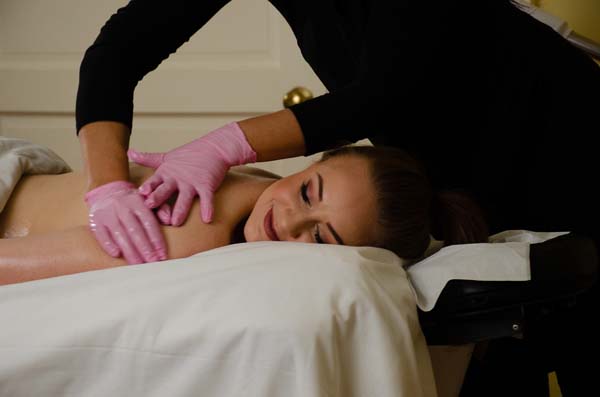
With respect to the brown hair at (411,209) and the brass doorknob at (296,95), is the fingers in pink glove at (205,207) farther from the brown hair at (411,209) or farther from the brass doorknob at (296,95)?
the brass doorknob at (296,95)

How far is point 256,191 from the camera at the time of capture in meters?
1.26

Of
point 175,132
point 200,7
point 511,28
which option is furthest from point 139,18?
point 175,132

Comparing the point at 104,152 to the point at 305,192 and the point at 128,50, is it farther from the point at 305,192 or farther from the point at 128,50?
the point at 305,192

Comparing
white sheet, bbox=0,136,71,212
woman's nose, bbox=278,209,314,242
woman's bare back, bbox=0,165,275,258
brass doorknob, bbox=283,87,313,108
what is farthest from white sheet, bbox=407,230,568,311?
brass doorknob, bbox=283,87,313,108

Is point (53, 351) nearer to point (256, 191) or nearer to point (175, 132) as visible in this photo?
point (256, 191)

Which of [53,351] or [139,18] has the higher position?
[139,18]

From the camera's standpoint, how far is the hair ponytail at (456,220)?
1.18 meters

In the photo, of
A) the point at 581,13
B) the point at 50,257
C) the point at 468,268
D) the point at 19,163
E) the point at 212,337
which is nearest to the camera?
the point at 212,337

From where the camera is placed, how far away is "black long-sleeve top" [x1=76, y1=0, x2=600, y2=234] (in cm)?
110

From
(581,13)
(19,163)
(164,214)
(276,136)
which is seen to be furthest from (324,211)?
(581,13)

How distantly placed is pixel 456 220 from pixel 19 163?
0.83 meters

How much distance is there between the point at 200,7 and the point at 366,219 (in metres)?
0.54

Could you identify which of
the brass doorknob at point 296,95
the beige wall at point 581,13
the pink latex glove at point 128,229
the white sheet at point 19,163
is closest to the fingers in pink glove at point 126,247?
the pink latex glove at point 128,229

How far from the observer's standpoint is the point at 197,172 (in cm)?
115
